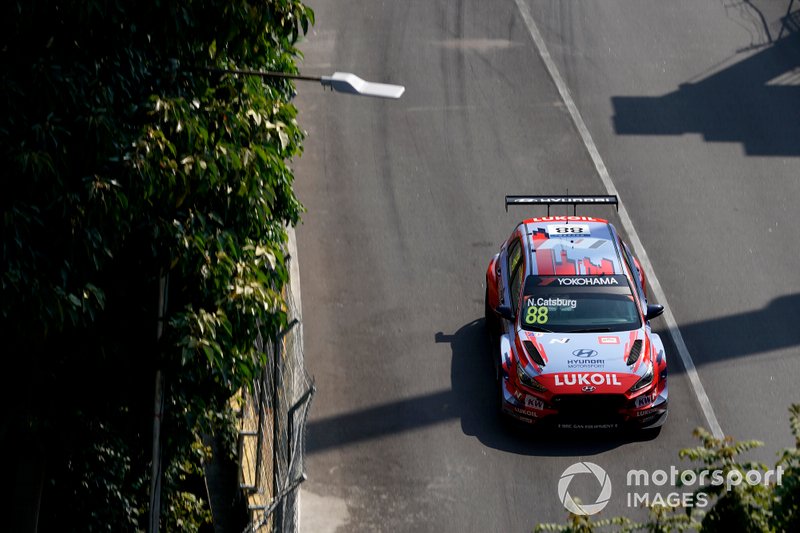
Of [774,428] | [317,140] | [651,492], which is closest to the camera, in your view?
[651,492]

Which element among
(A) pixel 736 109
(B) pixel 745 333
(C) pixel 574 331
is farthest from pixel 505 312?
(A) pixel 736 109

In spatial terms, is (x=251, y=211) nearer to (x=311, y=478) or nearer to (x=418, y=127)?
(x=311, y=478)

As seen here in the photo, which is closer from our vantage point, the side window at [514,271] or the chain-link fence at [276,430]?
the chain-link fence at [276,430]

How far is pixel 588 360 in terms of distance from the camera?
15211 millimetres

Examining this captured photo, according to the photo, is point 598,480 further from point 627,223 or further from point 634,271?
point 627,223

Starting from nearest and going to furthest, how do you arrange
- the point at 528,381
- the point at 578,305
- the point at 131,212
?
1. the point at 131,212
2. the point at 528,381
3. the point at 578,305

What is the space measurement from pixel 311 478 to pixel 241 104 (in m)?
5.41

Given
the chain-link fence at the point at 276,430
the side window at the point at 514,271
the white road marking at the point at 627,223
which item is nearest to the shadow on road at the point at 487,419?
the side window at the point at 514,271

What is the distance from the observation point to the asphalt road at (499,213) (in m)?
15.3

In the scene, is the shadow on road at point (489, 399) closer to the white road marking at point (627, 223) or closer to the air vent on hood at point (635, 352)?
the white road marking at point (627, 223)

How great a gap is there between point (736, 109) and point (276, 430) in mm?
13703

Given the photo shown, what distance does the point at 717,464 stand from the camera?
14.8 meters

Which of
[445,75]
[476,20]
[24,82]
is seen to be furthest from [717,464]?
[476,20]

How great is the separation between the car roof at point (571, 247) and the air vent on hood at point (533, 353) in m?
1.14
